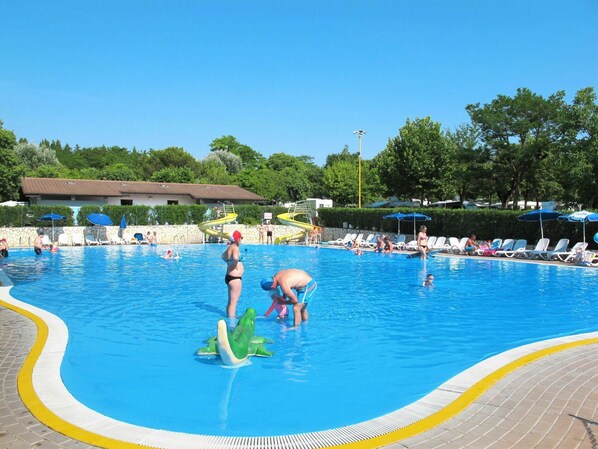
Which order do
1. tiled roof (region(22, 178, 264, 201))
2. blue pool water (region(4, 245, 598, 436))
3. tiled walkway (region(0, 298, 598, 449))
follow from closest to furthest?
tiled walkway (region(0, 298, 598, 449))
blue pool water (region(4, 245, 598, 436))
tiled roof (region(22, 178, 264, 201))

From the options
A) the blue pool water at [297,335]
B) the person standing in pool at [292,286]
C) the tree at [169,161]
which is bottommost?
the blue pool water at [297,335]

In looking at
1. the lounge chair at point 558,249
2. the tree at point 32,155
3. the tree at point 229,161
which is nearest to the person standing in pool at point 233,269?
the lounge chair at point 558,249

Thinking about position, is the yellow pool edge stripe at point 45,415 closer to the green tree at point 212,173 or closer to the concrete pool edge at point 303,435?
the concrete pool edge at point 303,435

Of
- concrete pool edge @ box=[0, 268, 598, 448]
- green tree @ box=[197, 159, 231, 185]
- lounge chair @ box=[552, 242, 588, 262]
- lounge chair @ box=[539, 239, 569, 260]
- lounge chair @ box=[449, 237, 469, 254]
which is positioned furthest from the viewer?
green tree @ box=[197, 159, 231, 185]

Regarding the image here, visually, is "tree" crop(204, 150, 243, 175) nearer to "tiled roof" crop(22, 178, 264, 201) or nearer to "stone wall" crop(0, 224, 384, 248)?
"tiled roof" crop(22, 178, 264, 201)

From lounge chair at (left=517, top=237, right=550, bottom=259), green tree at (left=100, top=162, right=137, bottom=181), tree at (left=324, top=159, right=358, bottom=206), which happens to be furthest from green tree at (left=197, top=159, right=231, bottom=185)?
lounge chair at (left=517, top=237, right=550, bottom=259)

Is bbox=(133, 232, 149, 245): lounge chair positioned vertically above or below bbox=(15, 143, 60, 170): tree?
below

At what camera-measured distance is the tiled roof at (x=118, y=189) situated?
4119cm

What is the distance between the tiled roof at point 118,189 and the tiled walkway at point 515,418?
38.2 m

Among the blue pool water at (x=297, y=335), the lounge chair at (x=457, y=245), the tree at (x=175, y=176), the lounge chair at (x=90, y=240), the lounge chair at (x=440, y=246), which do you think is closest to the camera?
the blue pool water at (x=297, y=335)

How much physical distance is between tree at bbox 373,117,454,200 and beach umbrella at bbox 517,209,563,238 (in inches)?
708

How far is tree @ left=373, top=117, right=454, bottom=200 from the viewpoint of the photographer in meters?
41.8

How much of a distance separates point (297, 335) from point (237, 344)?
2.33 metres

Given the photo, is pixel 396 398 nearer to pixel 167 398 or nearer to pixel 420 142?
pixel 167 398
